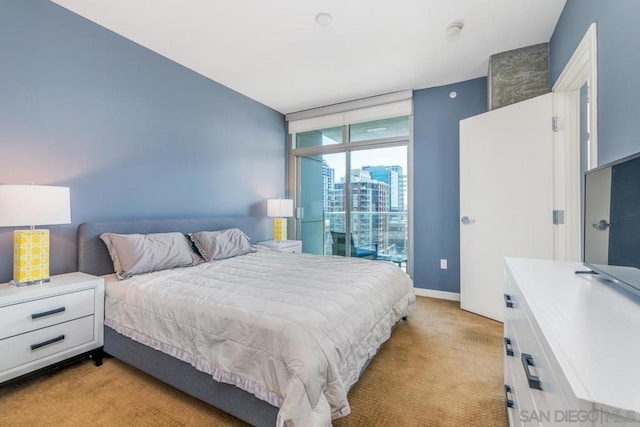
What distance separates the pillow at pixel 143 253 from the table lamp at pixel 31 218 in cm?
40

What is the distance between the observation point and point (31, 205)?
1.77 meters

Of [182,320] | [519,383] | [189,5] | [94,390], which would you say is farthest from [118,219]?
[519,383]

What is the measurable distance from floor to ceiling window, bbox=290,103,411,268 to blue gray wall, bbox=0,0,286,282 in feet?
4.51

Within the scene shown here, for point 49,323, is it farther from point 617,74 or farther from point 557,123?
point 557,123

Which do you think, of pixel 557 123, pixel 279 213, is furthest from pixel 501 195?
pixel 279 213

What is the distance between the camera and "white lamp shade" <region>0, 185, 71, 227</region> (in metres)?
1.71

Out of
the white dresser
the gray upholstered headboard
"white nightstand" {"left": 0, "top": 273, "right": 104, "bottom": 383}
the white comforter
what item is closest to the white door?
the white comforter

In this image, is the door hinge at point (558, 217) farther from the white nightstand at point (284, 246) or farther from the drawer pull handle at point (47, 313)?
the drawer pull handle at point (47, 313)

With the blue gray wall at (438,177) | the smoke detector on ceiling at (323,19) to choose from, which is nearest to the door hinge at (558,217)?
the blue gray wall at (438,177)

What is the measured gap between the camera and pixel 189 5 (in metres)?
2.23

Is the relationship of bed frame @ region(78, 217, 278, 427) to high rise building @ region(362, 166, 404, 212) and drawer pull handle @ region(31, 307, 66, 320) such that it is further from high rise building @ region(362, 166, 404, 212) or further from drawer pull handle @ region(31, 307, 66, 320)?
high rise building @ region(362, 166, 404, 212)

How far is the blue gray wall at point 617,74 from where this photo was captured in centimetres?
126

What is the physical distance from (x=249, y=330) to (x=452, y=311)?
8.54 ft

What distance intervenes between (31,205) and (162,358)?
1.27 m
